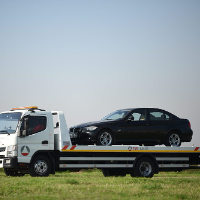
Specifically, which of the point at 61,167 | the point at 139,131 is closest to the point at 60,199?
the point at 61,167

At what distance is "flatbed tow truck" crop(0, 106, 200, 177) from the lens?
1537 cm

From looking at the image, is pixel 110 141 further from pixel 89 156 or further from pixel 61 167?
pixel 61 167

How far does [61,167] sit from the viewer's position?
1606 centimetres

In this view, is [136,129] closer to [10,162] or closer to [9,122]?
[9,122]

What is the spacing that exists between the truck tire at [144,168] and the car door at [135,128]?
0.86 metres

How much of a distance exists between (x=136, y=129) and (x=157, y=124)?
1038 mm

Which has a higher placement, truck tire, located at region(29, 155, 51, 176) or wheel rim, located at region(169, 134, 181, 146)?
wheel rim, located at region(169, 134, 181, 146)

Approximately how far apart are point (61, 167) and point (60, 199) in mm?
5866

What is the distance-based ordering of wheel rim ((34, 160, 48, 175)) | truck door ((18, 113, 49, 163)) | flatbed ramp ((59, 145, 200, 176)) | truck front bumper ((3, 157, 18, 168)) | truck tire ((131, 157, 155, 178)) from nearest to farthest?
truck front bumper ((3, 157, 18, 168)), truck door ((18, 113, 49, 163)), wheel rim ((34, 160, 48, 175)), flatbed ramp ((59, 145, 200, 176)), truck tire ((131, 157, 155, 178))

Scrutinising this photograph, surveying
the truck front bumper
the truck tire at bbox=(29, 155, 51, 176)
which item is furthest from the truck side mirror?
the truck tire at bbox=(29, 155, 51, 176)

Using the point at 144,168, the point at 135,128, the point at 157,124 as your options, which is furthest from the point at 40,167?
the point at 157,124

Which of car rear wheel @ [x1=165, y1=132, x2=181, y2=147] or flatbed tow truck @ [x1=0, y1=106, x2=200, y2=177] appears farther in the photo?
car rear wheel @ [x1=165, y1=132, x2=181, y2=147]

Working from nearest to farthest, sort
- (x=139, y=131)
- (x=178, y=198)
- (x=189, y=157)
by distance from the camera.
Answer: (x=178, y=198) < (x=139, y=131) < (x=189, y=157)

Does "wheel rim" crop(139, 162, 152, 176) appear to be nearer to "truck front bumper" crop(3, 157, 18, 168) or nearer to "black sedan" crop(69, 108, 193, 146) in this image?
"black sedan" crop(69, 108, 193, 146)
